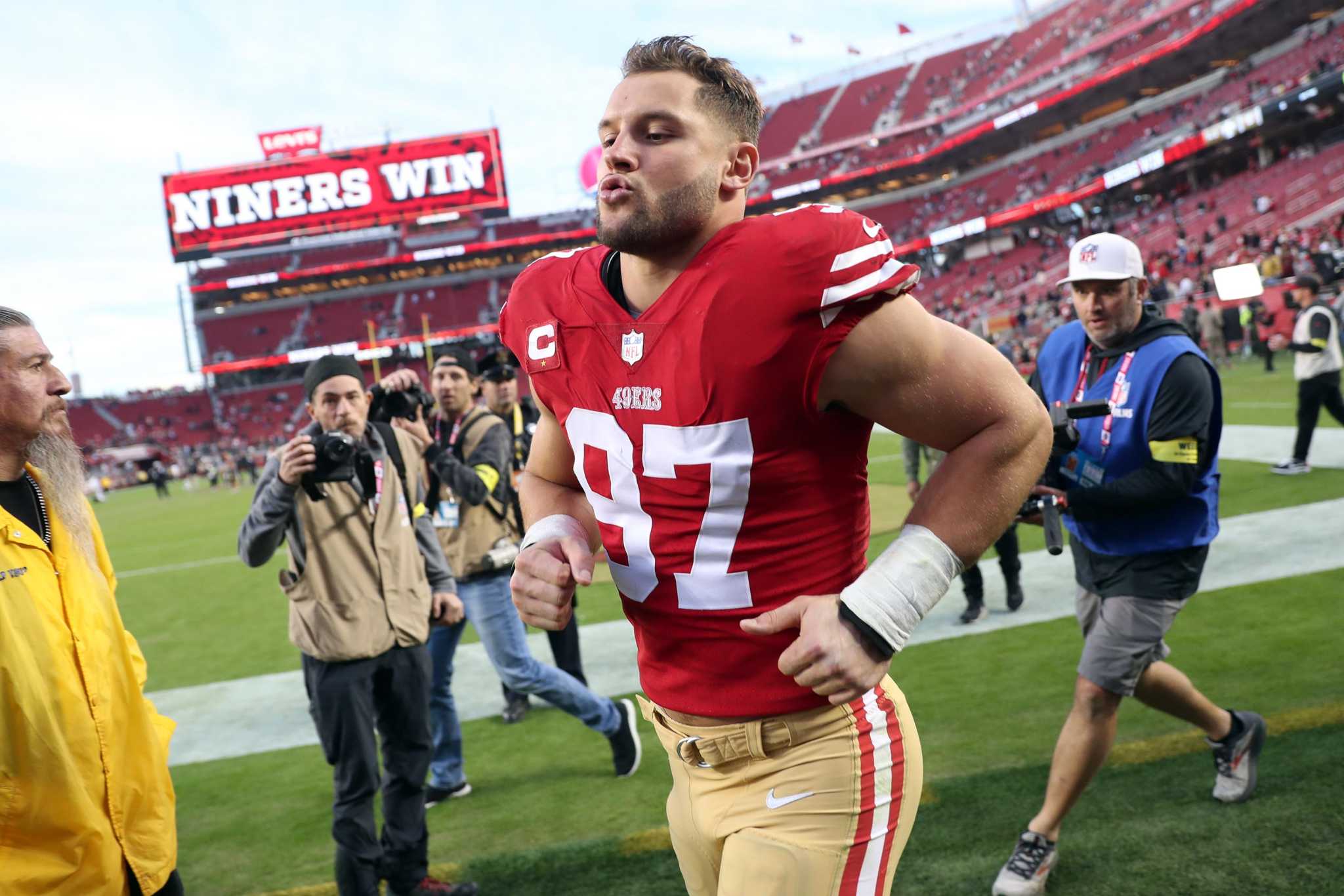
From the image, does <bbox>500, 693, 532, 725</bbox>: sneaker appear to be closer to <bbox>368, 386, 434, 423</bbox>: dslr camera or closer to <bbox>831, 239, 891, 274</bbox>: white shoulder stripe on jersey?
<bbox>368, 386, 434, 423</bbox>: dslr camera

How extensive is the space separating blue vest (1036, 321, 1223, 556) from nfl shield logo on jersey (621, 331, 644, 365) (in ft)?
7.01

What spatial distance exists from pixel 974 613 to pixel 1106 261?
3.48 meters

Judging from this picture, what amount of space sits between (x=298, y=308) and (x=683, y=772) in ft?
207

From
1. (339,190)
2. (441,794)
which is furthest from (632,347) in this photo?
(339,190)

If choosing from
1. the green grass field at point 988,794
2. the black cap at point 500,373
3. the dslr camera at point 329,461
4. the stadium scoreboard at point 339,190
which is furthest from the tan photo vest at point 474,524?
the stadium scoreboard at point 339,190

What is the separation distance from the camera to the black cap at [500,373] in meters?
6.04

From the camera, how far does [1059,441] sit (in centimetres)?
321

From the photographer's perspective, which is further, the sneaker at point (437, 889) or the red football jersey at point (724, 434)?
the sneaker at point (437, 889)

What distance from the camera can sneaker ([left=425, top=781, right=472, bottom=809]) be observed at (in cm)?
483

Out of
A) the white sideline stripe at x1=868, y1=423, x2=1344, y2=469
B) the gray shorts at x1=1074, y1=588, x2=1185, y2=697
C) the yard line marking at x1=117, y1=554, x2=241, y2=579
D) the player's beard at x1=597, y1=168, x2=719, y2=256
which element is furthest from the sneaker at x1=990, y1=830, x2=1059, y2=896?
the yard line marking at x1=117, y1=554, x2=241, y2=579

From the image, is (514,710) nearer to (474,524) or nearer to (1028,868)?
(474,524)

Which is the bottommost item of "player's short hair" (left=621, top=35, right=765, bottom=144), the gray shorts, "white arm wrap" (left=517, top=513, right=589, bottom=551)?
the gray shorts

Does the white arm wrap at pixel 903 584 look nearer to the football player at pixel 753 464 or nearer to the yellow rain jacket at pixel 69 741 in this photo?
the football player at pixel 753 464

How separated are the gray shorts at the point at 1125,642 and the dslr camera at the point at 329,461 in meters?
2.61
